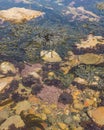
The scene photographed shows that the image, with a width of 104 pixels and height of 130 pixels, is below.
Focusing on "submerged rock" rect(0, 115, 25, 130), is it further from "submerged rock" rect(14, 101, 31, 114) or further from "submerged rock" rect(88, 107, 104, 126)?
"submerged rock" rect(88, 107, 104, 126)

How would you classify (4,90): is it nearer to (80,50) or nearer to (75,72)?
(75,72)

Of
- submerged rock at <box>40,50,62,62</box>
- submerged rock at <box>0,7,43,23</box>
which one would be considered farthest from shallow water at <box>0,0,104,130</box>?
submerged rock at <box>0,7,43,23</box>

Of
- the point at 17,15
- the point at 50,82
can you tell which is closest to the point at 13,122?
the point at 50,82

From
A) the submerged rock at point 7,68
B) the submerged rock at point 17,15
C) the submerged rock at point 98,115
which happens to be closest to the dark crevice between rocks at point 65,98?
the submerged rock at point 98,115

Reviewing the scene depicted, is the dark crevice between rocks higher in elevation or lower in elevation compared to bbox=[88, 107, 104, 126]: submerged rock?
higher

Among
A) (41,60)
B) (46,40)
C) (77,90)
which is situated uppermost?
(46,40)

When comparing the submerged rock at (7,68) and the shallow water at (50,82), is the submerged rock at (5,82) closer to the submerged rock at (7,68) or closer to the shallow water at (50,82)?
the shallow water at (50,82)

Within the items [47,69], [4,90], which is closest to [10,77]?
[4,90]

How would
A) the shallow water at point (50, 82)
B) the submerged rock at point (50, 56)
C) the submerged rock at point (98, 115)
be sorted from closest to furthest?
the submerged rock at point (98, 115) < the shallow water at point (50, 82) < the submerged rock at point (50, 56)

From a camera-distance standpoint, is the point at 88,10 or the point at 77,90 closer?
the point at 77,90

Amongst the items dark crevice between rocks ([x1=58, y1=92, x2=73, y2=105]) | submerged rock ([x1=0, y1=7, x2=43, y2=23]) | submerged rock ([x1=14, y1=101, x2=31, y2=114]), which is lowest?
submerged rock ([x1=14, y1=101, x2=31, y2=114])

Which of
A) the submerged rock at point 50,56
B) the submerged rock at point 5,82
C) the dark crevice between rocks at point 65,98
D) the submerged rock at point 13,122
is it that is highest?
the submerged rock at point 50,56
